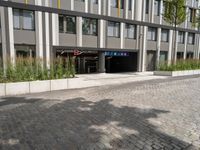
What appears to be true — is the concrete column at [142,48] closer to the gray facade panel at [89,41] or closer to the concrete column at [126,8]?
the concrete column at [126,8]

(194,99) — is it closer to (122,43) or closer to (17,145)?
(17,145)

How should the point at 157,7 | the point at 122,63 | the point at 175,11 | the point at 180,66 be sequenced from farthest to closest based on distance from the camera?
the point at 122,63, the point at 157,7, the point at 180,66, the point at 175,11

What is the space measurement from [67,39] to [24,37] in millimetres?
3712

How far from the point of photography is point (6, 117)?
17.3 feet

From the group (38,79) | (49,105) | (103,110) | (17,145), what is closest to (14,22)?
(38,79)

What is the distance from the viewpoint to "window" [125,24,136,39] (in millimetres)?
20153

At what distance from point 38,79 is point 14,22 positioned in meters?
7.57

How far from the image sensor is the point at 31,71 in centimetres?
919

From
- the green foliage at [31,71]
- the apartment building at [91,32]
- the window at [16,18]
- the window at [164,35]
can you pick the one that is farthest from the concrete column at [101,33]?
the window at [164,35]

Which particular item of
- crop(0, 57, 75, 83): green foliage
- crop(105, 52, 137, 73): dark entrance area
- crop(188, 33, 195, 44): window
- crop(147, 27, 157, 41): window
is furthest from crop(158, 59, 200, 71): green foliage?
crop(0, 57, 75, 83): green foliage

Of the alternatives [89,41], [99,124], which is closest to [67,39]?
[89,41]

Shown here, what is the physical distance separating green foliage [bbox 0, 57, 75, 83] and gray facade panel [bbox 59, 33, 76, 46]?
6.32 meters

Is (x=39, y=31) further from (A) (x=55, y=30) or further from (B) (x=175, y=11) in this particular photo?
(B) (x=175, y=11)

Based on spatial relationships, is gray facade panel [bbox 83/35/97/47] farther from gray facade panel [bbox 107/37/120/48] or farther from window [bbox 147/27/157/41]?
window [bbox 147/27/157/41]
